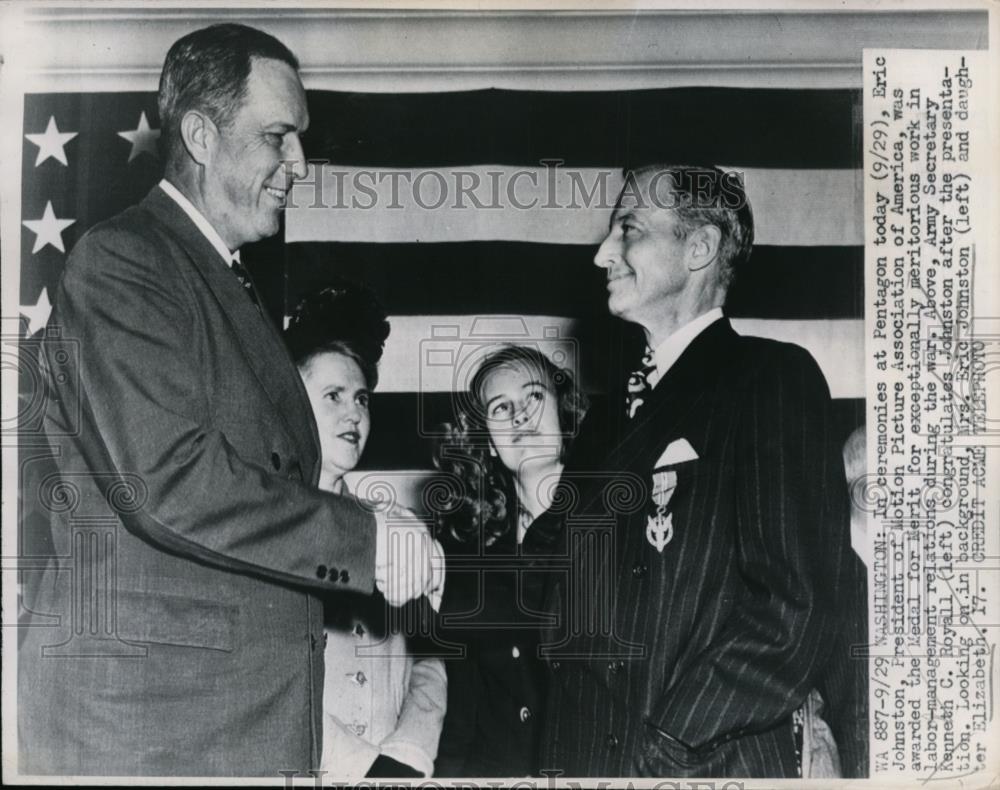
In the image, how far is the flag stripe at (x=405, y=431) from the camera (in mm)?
2480

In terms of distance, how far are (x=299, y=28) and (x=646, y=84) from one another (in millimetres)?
836

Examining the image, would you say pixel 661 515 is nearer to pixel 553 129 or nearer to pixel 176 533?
pixel 553 129

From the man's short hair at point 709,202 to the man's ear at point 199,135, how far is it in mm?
970

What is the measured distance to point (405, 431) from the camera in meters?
2.49

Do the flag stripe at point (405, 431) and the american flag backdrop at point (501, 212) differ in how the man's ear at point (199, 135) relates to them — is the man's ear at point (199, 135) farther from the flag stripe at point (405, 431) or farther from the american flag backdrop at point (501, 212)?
the flag stripe at point (405, 431)

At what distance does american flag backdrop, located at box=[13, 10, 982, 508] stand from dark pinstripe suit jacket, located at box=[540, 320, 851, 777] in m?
0.14

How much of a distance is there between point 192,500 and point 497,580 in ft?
2.30

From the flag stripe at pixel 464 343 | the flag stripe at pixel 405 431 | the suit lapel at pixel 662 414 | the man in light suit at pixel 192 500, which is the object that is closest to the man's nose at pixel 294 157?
the man in light suit at pixel 192 500

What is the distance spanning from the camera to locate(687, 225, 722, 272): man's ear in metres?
2.52

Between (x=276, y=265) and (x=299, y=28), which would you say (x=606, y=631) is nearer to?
(x=276, y=265)

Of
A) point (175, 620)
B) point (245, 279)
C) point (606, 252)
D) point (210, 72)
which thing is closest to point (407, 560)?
point (175, 620)

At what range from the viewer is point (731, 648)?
2385mm

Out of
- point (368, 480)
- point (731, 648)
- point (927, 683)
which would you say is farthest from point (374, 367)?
point (927, 683)

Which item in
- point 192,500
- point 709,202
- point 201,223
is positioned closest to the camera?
point 192,500
